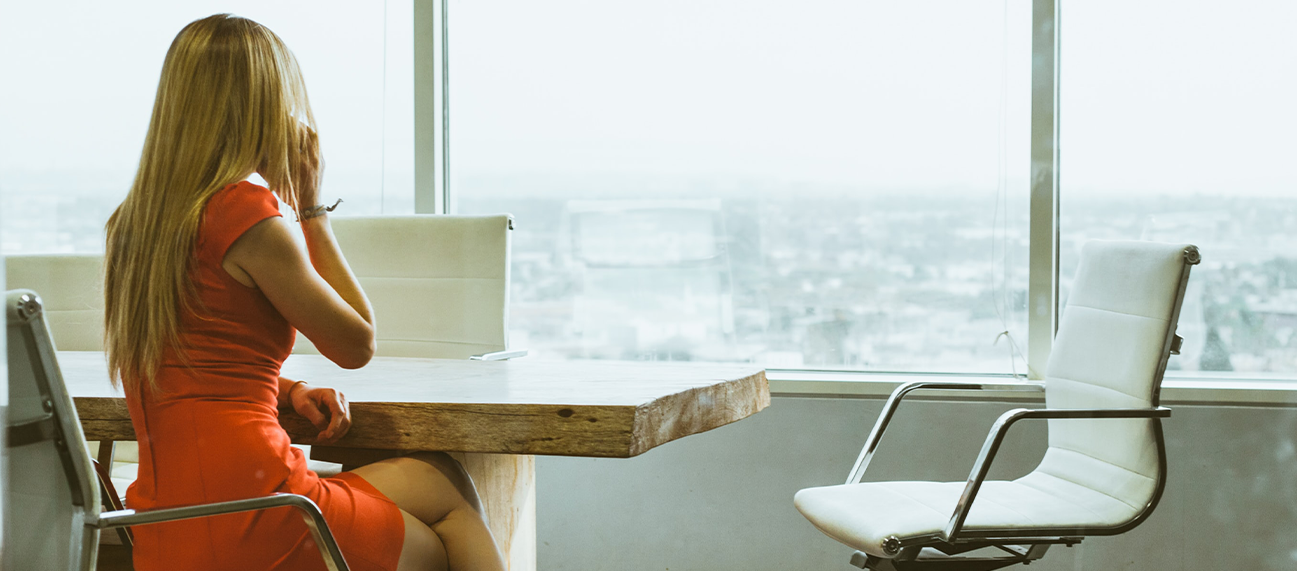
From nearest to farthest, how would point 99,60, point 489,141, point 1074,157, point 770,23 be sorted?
point 99,60 → point 1074,157 → point 770,23 → point 489,141

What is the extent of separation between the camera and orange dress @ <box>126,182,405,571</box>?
48.8 inches

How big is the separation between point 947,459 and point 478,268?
140 centimetres

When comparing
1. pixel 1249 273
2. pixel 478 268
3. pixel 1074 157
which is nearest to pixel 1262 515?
pixel 1249 273

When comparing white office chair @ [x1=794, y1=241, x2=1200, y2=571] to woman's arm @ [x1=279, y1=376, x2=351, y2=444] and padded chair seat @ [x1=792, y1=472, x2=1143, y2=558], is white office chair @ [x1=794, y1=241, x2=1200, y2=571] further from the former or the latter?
woman's arm @ [x1=279, y1=376, x2=351, y2=444]

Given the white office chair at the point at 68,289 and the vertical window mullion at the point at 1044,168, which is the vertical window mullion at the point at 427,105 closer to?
the white office chair at the point at 68,289

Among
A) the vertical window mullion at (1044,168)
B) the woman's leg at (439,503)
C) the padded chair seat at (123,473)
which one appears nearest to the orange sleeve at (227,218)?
the woman's leg at (439,503)

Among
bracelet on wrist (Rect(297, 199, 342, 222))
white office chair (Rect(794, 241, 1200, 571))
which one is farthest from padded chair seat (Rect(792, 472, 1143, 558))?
bracelet on wrist (Rect(297, 199, 342, 222))

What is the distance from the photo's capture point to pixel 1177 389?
2.62 metres

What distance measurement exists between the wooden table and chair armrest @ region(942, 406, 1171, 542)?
0.40 metres

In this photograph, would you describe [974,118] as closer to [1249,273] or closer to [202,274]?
[1249,273]

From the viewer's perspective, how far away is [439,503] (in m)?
1.45

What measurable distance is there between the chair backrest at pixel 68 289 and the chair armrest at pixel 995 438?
142 cm

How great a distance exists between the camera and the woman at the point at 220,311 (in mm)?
1229

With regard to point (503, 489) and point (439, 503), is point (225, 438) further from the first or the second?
point (503, 489)
